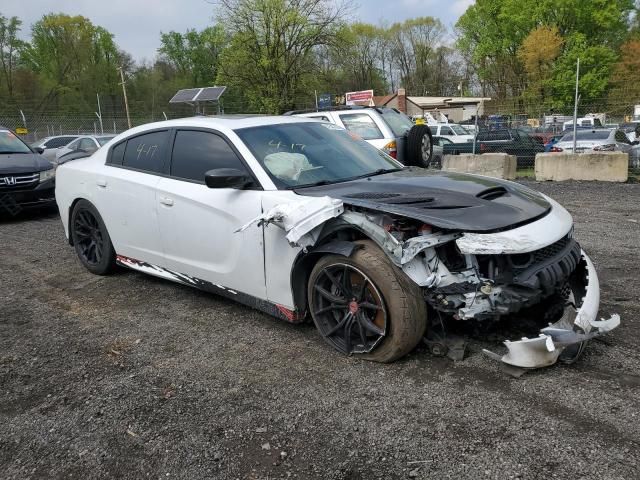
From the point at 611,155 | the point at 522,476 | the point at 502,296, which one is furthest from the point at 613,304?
the point at 611,155

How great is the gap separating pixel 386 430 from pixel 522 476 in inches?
25.6

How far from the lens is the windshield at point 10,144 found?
9.45 metres

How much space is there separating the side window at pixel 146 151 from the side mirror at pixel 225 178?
1.10m

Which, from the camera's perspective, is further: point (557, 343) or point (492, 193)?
point (492, 193)

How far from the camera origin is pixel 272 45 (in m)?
28.2

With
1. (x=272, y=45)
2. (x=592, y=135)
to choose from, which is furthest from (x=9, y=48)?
(x=592, y=135)

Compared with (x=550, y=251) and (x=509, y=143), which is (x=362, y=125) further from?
(x=509, y=143)

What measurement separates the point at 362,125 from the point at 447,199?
7.09 m

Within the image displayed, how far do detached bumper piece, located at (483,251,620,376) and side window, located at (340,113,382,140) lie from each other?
7129 millimetres

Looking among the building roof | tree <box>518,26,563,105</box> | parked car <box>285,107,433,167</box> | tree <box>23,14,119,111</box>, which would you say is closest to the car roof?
parked car <box>285,107,433,167</box>

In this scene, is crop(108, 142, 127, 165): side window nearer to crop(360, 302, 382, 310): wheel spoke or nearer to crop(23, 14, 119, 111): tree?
crop(360, 302, 382, 310): wheel spoke

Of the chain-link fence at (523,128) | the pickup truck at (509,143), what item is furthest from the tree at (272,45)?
the pickup truck at (509,143)

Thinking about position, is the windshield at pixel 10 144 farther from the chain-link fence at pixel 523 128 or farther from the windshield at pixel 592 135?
the windshield at pixel 592 135

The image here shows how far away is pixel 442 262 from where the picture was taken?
3.05 metres
